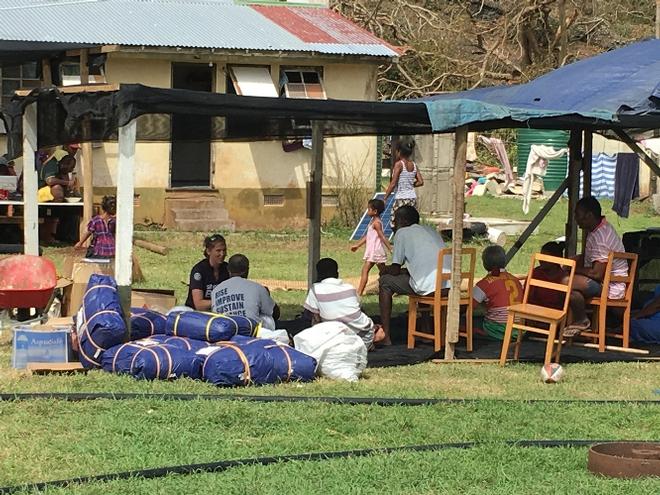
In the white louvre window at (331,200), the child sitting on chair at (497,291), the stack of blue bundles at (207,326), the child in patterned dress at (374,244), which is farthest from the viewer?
the white louvre window at (331,200)

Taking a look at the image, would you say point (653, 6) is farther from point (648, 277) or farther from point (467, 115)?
point (467, 115)

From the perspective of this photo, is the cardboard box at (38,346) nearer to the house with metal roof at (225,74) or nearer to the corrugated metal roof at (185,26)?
the corrugated metal roof at (185,26)

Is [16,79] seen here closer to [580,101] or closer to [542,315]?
[580,101]

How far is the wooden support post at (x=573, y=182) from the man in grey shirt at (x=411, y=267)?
2.81m

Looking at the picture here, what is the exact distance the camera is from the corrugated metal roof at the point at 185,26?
18672 millimetres

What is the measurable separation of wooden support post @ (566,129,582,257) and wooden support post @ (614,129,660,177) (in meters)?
0.79

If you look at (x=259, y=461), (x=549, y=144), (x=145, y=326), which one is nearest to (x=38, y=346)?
(x=145, y=326)

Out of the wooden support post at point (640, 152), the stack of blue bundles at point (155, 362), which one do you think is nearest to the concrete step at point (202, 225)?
the wooden support post at point (640, 152)

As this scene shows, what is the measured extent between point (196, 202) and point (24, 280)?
1013 centimetres

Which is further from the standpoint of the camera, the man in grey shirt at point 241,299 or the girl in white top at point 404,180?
the girl in white top at point 404,180

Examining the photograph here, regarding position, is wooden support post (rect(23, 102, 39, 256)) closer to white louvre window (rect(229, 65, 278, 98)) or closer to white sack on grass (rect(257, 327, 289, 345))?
white sack on grass (rect(257, 327, 289, 345))

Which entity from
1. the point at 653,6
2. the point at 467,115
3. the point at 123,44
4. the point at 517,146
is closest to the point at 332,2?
Answer: the point at 517,146

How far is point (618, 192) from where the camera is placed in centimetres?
2292

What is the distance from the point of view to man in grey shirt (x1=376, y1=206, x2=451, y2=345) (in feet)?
35.5
